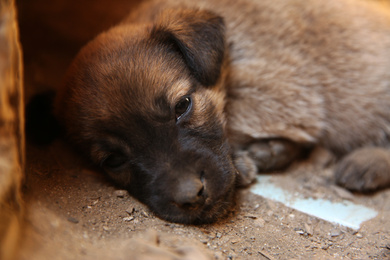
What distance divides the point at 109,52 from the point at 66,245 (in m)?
1.27

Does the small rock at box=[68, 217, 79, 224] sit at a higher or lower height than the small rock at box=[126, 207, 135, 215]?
higher

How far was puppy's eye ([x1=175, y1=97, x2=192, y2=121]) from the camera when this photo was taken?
2420 mm

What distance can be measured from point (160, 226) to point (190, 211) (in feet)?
0.65

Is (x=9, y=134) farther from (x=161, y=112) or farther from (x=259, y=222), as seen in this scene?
(x=259, y=222)

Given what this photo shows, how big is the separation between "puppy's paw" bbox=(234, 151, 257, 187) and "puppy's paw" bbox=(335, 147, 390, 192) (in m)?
0.70

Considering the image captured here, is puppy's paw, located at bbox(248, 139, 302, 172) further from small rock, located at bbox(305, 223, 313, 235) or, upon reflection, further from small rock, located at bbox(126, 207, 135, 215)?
small rock, located at bbox(126, 207, 135, 215)

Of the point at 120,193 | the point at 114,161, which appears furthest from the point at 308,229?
the point at 114,161

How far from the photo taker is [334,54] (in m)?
3.16

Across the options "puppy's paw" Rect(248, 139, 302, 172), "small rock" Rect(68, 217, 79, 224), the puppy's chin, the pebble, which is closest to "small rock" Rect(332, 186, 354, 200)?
"puppy's paw" Rect(248, 139, 302, 172)

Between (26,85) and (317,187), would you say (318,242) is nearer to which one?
(317,187)

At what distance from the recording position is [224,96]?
9.32 feet

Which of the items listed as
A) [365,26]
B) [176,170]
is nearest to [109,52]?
[176,170]

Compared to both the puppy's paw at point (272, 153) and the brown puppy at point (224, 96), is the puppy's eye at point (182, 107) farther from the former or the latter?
the puppy's paw at point (272, 153)

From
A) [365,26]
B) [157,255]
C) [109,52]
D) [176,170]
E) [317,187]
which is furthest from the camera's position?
[365,26]
